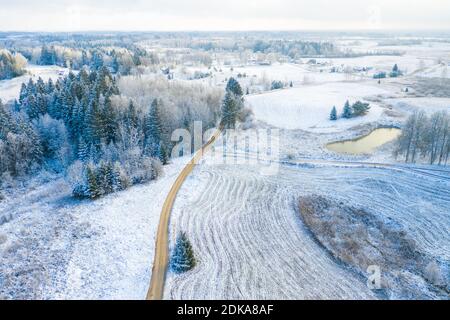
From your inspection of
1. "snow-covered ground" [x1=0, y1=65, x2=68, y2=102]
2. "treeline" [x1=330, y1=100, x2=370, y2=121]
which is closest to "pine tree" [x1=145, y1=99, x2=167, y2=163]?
"treeline" [x1=330, y1=100, x2=370, y2=121]

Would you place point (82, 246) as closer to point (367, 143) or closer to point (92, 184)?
point (92, 184)

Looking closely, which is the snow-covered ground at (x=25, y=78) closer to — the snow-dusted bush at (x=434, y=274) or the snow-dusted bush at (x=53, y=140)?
the snow-dusted bush at (x=53, y=140)

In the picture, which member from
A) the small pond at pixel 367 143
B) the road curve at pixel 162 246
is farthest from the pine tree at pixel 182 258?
the small pond at pixel 367 143

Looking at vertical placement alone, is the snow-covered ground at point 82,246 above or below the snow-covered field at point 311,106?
below

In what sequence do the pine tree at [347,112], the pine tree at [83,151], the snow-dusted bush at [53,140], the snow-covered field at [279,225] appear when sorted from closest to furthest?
the snow-covered field at [279,225] → the pine tree at [83,151] → the snow-dusted bush at [53,140] → the pine tree at [347,112]

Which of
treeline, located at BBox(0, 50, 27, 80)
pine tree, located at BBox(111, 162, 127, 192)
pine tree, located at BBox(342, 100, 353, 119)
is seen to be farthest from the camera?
treeline, located at BBox(0, 50, 27, 80)

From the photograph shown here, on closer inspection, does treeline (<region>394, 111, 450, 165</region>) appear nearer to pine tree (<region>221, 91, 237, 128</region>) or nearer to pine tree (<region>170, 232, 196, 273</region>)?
pine tree (<region>221, 91, 237, 128</region>)
